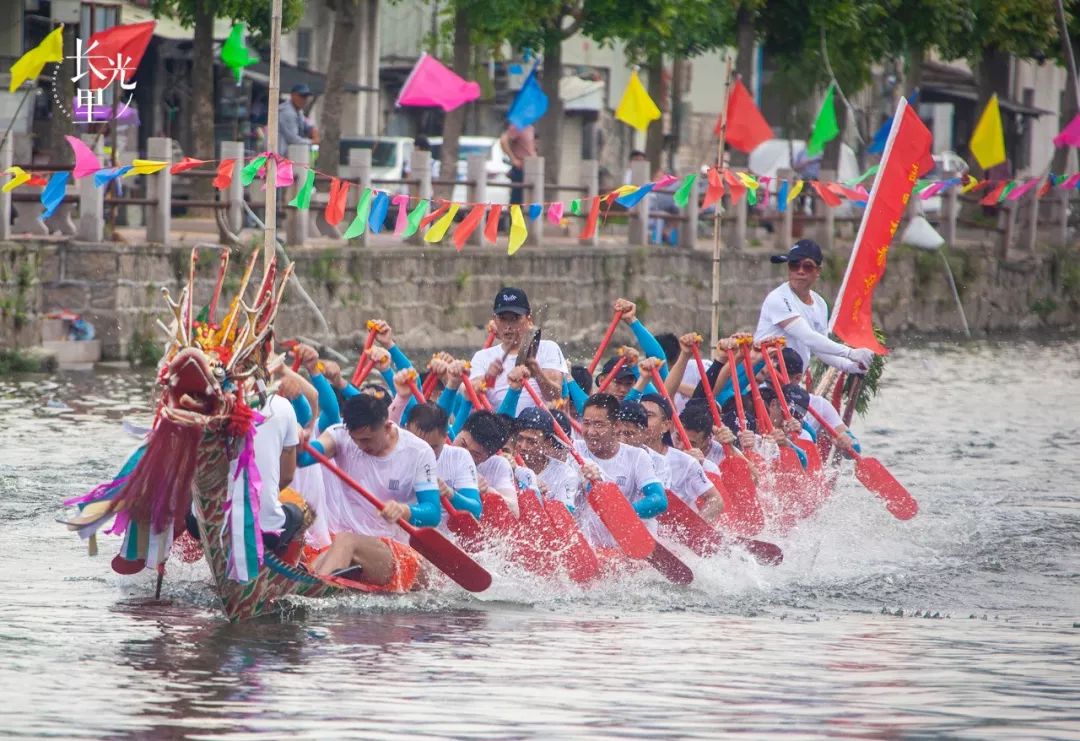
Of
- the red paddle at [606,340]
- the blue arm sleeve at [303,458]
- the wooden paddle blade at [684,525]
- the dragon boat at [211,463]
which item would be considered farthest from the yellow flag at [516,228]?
the dragon boat at [211,463]

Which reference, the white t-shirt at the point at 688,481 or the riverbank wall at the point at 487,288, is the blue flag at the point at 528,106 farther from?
the white t-shirt at the point at 688,481

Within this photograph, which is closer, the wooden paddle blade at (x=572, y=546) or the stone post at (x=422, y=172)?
the wooden paddle blade at (x=572, y=546)

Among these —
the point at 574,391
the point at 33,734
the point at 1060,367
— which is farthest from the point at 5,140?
the point at 1060,367

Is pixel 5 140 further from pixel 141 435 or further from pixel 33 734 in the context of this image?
pixel 33 734

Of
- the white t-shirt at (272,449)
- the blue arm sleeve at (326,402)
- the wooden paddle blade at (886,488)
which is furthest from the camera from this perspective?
the wooden paddle blade at (886,488)

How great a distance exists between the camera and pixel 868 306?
14766 mm

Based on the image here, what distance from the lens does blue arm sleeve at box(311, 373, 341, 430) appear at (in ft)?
36.3

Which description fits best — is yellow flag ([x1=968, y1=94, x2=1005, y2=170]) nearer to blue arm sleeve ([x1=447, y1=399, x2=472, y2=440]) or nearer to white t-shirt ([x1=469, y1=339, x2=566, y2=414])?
white t-shirt ([x1=469, y1=339, x2=566, y2=414])

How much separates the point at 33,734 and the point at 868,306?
8.38 meters

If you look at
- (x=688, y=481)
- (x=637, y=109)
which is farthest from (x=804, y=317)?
(x=637, y=109)

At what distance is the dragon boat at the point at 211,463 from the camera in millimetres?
8891

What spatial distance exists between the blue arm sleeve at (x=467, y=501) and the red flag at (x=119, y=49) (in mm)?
8760

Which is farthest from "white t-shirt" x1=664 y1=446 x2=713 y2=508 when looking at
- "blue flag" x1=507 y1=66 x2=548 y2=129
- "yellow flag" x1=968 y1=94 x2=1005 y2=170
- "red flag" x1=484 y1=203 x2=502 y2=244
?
"blue flag" x1=507 y1=66 x2=548 y2=129

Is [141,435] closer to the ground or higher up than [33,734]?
higher up
